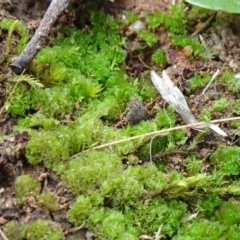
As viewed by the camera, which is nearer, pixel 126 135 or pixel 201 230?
pixel 201 230

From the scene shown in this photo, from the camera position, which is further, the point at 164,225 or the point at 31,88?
the point at 31,88

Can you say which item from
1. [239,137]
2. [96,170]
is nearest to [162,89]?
[239,137]

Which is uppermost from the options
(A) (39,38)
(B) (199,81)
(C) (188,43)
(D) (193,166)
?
(A) (39,38)

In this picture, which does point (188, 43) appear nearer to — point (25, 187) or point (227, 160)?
point (227, 160)

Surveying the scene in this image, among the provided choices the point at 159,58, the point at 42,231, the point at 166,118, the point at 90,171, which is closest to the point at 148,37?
the point at 159,58

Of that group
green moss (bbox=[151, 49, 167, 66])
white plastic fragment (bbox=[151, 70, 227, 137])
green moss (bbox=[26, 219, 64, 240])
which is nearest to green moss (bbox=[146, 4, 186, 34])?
green moss (bbox=[151, 49, 167, 66])

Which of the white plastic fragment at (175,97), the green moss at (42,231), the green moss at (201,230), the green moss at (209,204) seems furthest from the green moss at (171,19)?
the green moss at (42,231)

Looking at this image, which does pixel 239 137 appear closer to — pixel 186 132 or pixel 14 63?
pixel 186 132
